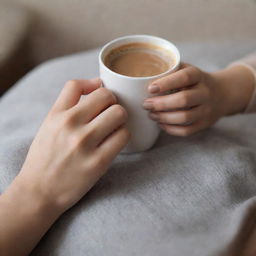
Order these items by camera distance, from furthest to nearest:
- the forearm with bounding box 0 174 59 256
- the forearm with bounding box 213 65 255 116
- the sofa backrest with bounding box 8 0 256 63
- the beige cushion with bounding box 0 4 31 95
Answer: the sofa backrest with bounding box 8 0 256 63
the beige cushion with bounding box 0 4 31 95
the forearm with bounding box 213 65 255 116
the forearm with bounding box 0 174 59 256

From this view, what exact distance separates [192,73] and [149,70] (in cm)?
7

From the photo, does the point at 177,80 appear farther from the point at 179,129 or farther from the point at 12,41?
the point at 12,41

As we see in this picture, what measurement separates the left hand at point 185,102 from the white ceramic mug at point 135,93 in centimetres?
1

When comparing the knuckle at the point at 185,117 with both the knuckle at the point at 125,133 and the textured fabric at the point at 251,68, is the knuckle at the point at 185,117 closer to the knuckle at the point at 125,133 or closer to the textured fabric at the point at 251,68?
the knuckle at the point at 125,133

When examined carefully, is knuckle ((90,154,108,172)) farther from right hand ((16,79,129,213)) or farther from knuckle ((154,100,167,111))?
knuckle ((154,100,167,111))

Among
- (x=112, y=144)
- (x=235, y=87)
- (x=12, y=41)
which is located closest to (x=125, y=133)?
(x=112, y=144)

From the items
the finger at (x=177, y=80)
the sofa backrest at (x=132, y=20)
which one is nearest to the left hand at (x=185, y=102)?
the finger at (x=177, y=80)

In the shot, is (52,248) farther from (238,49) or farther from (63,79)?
(238,49)

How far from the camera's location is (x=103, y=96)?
0.49m

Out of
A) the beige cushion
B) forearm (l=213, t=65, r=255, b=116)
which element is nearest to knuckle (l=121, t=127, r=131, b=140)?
forearm (l=213, t=65, r=255, b=116)

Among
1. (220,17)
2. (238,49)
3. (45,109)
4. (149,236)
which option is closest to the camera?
(149,236)

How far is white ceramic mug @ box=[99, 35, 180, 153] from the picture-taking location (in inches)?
19.0

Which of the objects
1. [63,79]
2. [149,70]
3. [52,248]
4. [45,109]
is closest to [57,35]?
[63,79]

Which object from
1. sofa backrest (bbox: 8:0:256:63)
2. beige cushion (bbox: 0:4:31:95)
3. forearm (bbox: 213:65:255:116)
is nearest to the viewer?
forearm (bbox: 213:65:255:116)
